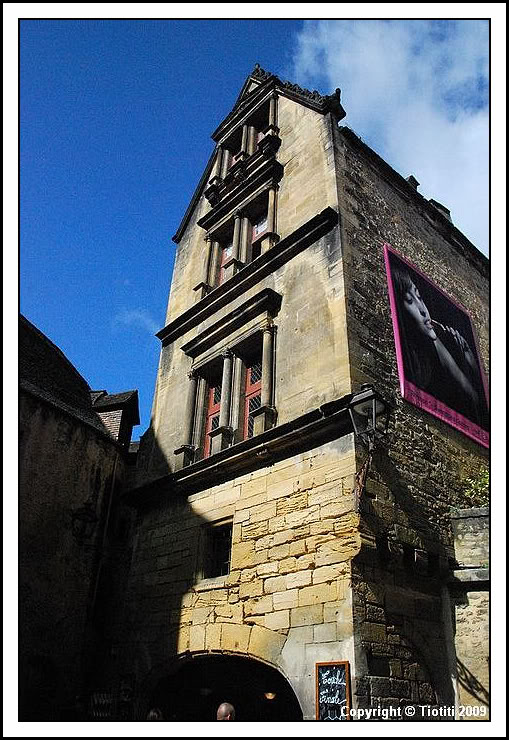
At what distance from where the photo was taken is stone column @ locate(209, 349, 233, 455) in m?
9.31

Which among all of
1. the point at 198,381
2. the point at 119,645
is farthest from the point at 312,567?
the point at 198,381

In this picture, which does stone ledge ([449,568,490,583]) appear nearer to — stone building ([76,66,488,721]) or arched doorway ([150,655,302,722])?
stone building ([76,66,488,721])

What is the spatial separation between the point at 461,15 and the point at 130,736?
6.77m

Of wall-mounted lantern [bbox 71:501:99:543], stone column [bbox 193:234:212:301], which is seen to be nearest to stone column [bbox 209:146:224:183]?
stone column [bbox 193:234:212:301]

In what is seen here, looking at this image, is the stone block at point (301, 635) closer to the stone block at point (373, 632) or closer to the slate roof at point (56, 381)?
the stone block at point (373, 632)

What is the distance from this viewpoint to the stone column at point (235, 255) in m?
11.4

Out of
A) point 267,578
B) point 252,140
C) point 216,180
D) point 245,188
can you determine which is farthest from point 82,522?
point 252,140

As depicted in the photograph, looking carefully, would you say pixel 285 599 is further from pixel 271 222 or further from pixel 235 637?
pixel 271 222

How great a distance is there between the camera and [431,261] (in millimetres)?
12008

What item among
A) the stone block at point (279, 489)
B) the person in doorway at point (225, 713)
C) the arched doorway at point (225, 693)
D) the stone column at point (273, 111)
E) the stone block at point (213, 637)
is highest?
the stone column at point (273, 111)

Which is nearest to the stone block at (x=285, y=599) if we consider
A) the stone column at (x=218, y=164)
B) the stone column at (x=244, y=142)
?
the stone column at (x=244, y=142)

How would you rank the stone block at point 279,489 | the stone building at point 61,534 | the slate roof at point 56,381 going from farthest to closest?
the slate roof at point 56,381 → the stone building at point 61,534 → the stone block at point 279,489

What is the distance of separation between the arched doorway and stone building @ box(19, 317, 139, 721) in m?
1.49

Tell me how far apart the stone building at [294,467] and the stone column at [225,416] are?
36 mm
